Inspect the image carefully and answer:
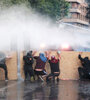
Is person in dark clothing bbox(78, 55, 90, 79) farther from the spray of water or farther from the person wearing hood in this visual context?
the spray of water

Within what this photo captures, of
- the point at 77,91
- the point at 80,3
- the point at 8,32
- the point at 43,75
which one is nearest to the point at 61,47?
the point at 8,32

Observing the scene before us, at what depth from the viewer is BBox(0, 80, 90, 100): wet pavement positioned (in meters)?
13.4

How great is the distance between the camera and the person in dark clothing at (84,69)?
18.3m

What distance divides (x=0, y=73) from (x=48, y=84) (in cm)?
275

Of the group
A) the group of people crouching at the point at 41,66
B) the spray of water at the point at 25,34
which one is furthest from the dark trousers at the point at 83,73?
the spray of water at the point at 25,34

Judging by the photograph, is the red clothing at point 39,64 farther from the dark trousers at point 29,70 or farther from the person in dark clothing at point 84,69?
the person in dark clothing at point 84,69

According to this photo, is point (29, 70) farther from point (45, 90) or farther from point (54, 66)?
point (45, 90)

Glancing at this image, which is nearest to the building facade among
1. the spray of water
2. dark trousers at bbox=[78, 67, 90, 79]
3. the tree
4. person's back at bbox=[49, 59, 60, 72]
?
the tree

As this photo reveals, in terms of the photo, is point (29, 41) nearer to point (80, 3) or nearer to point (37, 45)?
point (37, 45)

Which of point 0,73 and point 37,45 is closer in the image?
point 0,73

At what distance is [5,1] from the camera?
26.2 meters

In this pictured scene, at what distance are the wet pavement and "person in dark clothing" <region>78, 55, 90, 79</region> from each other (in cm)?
61

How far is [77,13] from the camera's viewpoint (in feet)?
332

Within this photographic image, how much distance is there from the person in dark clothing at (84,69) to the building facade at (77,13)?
77.7 metres
